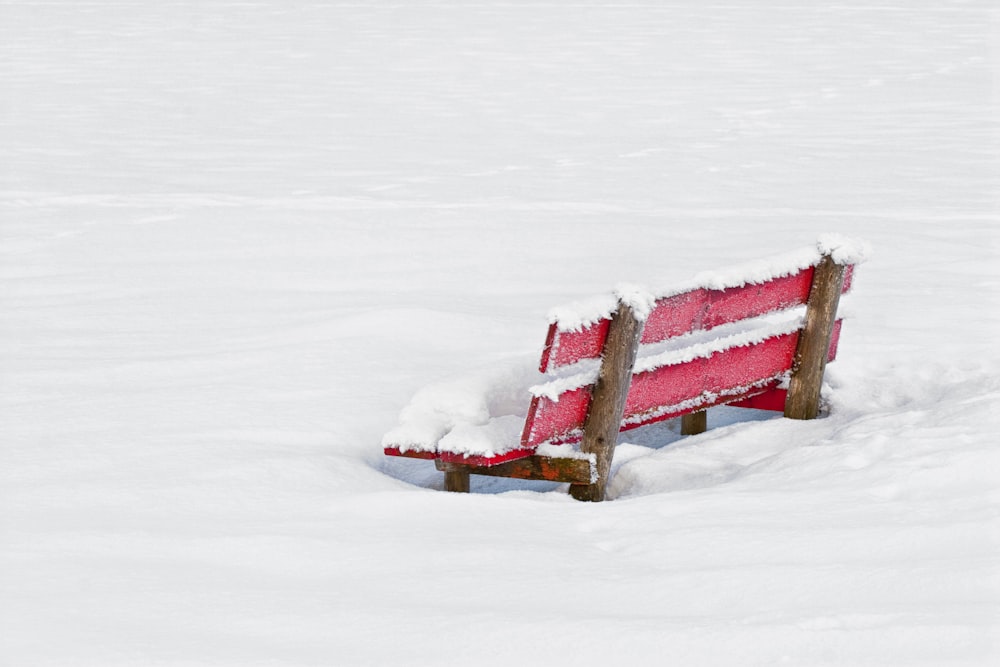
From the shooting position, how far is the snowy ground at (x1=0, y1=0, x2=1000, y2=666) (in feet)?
9.63

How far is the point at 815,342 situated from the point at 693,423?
553mm

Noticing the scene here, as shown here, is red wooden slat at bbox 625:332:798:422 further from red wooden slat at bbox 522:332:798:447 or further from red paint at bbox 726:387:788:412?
red paint at bbox 726:387:788:412

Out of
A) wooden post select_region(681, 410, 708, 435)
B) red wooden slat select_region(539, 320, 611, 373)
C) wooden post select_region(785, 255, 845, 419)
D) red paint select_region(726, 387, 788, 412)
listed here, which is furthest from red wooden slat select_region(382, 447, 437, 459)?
wooden post select_region(785, 255, 845, 419)

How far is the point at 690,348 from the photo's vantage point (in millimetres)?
4465

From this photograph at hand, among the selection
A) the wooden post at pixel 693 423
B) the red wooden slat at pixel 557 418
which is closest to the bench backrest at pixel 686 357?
the red wooden slat at pixel 557 418

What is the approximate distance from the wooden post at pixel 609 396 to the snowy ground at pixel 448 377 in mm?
205

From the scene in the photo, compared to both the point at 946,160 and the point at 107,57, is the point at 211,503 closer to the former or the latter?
→ the point at 946,160

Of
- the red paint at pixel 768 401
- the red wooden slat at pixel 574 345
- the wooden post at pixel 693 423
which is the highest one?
the red paint at pixel 768 401

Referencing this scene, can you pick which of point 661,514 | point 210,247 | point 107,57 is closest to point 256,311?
point 210,247

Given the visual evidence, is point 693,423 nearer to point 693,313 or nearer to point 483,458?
point 693,313

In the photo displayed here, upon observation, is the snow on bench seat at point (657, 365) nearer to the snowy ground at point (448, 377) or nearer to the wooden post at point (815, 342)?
the wooden post at point (815, 342)

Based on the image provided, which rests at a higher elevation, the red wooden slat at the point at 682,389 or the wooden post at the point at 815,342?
the wooden post at the point at 815,342

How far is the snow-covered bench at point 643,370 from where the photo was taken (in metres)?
3.94

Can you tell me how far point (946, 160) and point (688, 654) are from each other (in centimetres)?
864
